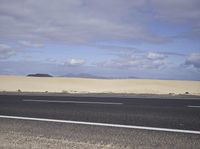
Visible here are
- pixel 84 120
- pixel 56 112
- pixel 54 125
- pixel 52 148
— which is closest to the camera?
pixel 52 148

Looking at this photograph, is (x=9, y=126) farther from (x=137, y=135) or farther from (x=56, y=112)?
(x=137, y=135)

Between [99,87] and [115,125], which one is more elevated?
[99,87]

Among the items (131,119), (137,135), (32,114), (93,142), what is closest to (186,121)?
(131,119)

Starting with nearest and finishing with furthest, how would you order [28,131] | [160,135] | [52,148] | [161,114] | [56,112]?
[52,148] → [160,135] → [28,131] → [161,114] → [56,112]

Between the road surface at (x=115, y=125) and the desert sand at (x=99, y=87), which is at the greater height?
the desert sand at (x=99, y=87)

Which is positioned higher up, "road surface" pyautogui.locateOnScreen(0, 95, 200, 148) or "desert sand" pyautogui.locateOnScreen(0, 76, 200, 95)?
"desert sand" pyautogui.locateOnScreen(0, 76, 200, 95)

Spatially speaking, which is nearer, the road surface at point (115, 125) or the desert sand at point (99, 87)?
the road surface at point (115, 125)

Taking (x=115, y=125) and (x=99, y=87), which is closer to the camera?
(x=115, y=125)

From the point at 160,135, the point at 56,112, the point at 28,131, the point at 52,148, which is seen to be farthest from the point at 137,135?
the point at 56,112

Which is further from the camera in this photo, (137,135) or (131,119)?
(131,119)

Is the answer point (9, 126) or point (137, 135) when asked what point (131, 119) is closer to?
point (137, 135)

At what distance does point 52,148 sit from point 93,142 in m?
0.87

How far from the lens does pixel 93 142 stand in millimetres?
6730

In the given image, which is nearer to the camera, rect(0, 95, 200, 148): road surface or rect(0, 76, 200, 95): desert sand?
rect(0, 95, 200, 148): road surface
